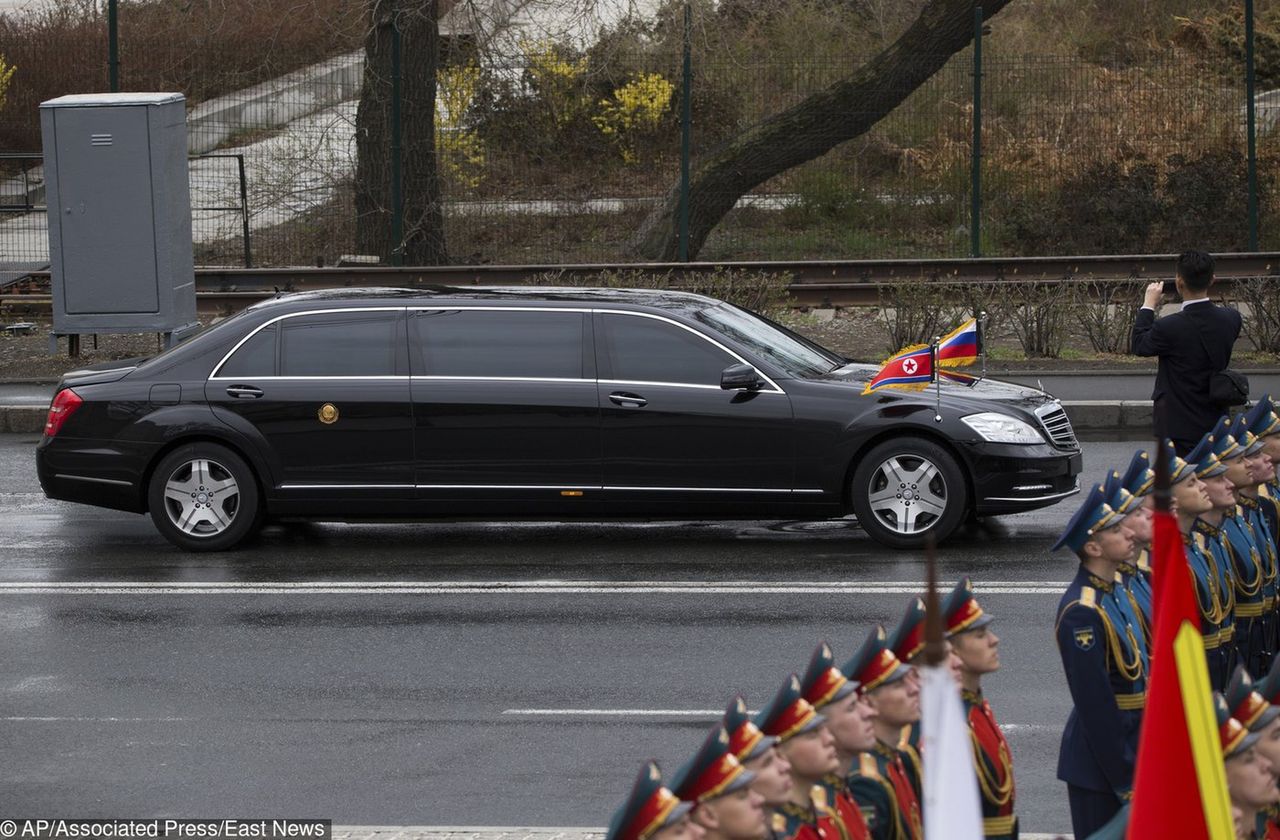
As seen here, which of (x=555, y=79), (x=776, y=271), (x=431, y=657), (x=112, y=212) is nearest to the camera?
(x=431, y=657)

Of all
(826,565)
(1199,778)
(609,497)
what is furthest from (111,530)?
(1199,778)

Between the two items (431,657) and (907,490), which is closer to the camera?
(431,657)

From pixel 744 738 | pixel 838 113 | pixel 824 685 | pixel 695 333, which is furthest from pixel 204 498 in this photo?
pixel 838 113

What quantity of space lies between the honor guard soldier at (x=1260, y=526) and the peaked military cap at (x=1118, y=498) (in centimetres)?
102

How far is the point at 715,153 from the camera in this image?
24.1m

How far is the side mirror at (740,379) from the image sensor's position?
409 inches

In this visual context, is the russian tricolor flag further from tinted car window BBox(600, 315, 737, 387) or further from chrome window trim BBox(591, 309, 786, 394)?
tinted car window BBox(600, 315, 737, 387)

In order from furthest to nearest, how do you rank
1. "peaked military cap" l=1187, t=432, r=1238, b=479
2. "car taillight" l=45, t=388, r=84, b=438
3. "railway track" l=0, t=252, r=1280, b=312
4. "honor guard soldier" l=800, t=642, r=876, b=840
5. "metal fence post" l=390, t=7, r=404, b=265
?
"metal fence post" l=390, t=7, r=404, b=265 → "railway track" l=0, t=252, r=1280, b=312 → "car taillight" l=45, t=388, r=84, b=438 → "peaked military cap" l=1187, t=432, r=1238, b=479 → "honor guard soldier" l=800, t=642, r=876, b=840

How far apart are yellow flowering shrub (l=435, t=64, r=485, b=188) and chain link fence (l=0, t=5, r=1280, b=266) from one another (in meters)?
0.03

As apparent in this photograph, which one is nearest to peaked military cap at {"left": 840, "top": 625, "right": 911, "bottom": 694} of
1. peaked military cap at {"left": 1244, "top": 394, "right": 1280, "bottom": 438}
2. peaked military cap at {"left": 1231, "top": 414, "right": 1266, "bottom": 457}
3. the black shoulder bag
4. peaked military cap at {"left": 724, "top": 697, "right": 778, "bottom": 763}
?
peaked military cap at {"left": 724, "top": 697, "right": 778, "bottom": 763}

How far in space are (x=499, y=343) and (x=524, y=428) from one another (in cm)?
58

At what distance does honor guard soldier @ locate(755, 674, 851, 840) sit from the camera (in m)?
3.71

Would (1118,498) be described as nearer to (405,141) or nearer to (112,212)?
(112,212)

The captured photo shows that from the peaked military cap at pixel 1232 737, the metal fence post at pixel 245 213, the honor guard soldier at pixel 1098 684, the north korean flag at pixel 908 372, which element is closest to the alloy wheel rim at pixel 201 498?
the north korean flag at pixel 908 372
